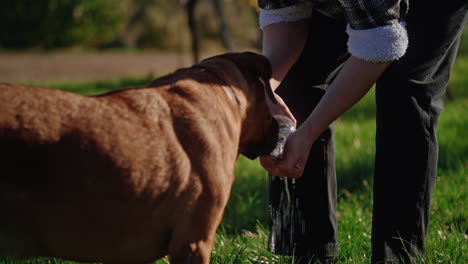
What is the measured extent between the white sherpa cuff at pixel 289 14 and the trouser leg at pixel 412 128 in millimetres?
524

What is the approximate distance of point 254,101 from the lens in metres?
2.40

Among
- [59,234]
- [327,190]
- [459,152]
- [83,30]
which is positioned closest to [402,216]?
[327,190]

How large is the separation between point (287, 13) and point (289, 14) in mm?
13

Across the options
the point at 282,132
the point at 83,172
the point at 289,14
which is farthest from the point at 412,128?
the point at 83,172

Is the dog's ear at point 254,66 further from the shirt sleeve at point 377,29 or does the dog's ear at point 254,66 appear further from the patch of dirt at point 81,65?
the patch of dirt at point 81,65

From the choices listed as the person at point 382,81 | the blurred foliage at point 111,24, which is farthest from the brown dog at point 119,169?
the blurred foliage at point 111,24

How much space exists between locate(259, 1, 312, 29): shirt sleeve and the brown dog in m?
0.78

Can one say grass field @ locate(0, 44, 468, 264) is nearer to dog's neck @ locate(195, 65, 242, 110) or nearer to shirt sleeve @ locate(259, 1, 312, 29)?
dog's neck @ locate(195, 65, 242, 110)

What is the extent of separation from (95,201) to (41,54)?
50.7ft

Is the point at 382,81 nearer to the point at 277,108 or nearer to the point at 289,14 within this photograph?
the point at 277,108

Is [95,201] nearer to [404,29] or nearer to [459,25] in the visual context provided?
[404,29]

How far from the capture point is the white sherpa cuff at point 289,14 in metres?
2.88

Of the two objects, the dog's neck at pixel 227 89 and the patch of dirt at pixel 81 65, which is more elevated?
the dog's neck at pixel 227 89

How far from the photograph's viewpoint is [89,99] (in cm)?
196
